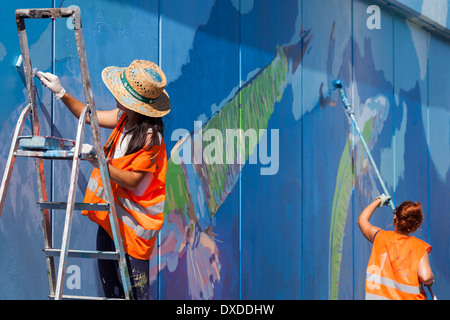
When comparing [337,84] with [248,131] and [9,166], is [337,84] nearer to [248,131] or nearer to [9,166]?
[248,131]

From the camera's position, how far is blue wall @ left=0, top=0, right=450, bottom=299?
13.3 ft

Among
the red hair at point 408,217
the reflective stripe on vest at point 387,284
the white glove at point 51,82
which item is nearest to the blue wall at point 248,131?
the white glove at point 51,82

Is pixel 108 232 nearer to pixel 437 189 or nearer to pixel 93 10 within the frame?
pixel 93 10

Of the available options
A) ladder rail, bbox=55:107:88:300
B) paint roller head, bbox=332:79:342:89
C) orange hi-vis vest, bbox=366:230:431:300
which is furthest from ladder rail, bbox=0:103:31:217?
paint roller head, bbox=332:79:342:89

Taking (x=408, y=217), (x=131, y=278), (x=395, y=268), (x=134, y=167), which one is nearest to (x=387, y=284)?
(x=395, y=268)

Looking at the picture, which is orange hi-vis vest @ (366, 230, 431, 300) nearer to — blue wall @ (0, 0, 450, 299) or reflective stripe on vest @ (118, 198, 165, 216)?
blue wall @ (0, 0, 450, 299)

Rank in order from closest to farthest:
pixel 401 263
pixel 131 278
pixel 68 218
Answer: pixel 68 218, pixel 131 278, pixel 401 263

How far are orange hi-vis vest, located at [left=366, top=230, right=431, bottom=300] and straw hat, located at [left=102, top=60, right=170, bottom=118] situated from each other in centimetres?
185

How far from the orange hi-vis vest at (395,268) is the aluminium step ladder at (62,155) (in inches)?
74.7

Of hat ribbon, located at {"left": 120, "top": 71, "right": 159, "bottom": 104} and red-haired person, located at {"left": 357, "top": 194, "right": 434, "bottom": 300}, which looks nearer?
hat ribbon, located at {"left": 120, "top": 71, "right": 159, "bottom": 104}

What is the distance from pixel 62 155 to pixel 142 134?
558 millimetres

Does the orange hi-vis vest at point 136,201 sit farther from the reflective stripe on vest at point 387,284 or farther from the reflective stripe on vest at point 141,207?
the reflective stripe on vest at point 387,284

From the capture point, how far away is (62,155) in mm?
3334

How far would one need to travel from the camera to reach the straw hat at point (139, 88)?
12.3 feet
